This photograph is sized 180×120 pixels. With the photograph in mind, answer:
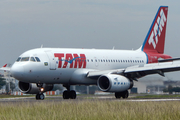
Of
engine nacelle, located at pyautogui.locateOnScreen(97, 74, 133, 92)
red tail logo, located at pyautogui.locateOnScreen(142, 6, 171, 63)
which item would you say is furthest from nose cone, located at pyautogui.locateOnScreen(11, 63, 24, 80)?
red tail logo, located at pyautogui.locateOnScreen(142, 6, 171, 63)

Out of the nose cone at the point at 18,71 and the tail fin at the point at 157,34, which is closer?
the nose cone at the point at 18,71

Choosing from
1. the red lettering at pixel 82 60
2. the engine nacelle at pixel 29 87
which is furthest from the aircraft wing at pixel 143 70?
the engine nacelle at pixel 29 87

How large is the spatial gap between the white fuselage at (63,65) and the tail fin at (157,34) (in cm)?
523

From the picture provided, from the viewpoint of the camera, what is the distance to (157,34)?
42.1m

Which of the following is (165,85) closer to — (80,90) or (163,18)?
(163,18)

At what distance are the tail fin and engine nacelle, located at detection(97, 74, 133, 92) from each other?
1006 cm

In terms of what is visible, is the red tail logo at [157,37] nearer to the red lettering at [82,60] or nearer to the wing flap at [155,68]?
the wing flap at [155,68]

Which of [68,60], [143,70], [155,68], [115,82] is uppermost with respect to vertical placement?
[68,60]

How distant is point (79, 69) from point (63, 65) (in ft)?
6.00

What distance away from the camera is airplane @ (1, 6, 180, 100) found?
1218 inches

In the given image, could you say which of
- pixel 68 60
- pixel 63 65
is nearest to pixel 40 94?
pixel 63 65

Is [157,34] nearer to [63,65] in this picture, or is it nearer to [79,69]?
[79,69]

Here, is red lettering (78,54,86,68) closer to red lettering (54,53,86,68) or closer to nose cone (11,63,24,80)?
red lettering (54,53,86,68)

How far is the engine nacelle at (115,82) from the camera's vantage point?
3095 cm
